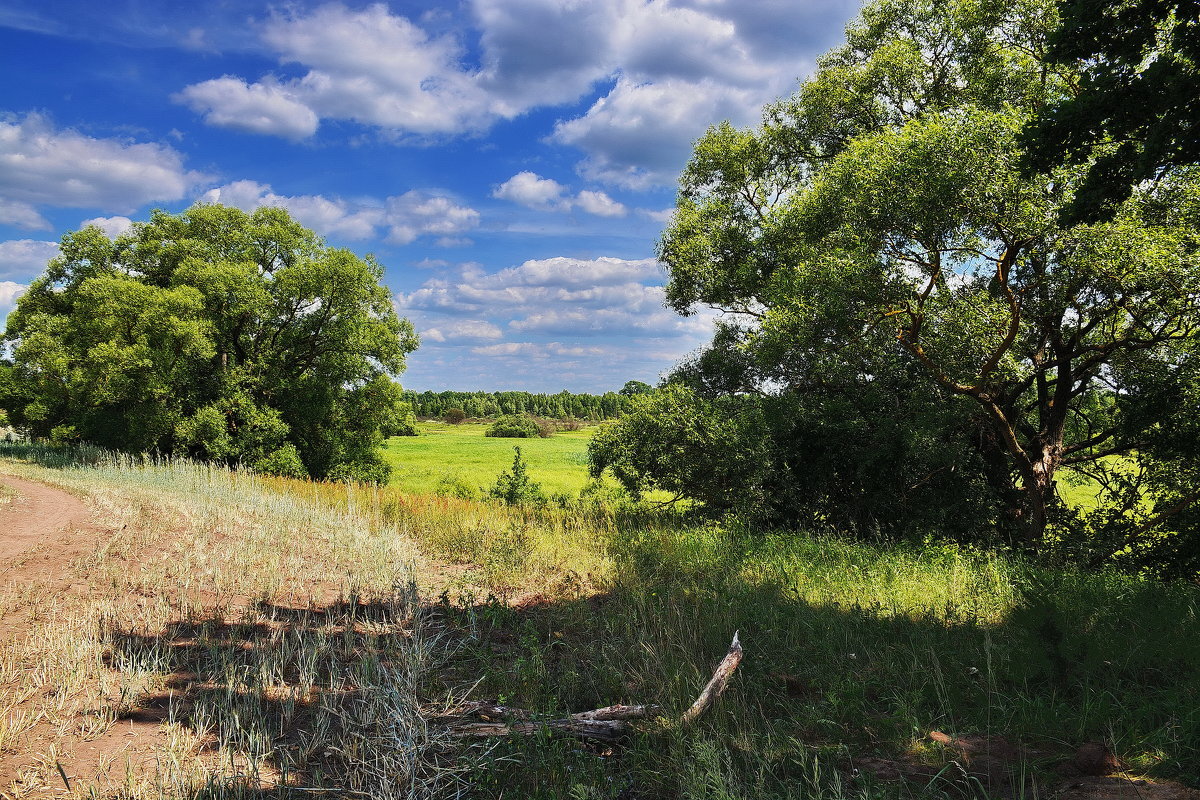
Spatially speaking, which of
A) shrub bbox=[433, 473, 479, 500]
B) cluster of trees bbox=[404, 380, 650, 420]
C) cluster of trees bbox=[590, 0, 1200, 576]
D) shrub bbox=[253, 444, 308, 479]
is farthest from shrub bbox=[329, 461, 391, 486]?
cluster of trees bbox=[404, 380, 650, 420]

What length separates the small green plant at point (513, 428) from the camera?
87938mm

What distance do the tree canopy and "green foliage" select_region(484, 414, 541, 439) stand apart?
81602 millimetres

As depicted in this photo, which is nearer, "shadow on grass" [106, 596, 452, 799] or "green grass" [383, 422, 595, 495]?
"shadow on grass" [106, 596, 452, 799]

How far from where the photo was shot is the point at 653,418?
46.9 feet

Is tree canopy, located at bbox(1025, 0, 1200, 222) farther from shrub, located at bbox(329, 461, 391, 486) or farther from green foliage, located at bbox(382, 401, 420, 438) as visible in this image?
shrub, located at bbox(329, 461, 391, 486)

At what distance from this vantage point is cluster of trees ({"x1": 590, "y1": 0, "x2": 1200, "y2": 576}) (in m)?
9.93

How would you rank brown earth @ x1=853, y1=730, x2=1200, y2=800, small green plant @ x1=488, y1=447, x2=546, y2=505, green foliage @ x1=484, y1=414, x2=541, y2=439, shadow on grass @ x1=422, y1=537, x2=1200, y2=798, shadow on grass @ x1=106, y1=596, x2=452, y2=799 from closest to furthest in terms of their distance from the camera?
1. brown earth @ x1=853, y1=730, x2=1200, y2=800
2. shadow on grass @ x1=422, y1=537, x2=1200, y2=798
3. shadow on grass @ x1=106, y1=596, x2=452, y2=799
4. small green plant @ x1=488, y1=447, x2=546, y2=505
5. green foliage @ x1=484, y1=414, x2=541, y2=439

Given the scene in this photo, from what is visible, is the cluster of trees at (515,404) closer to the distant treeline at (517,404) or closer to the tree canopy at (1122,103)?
the distant treeline at (517,404)

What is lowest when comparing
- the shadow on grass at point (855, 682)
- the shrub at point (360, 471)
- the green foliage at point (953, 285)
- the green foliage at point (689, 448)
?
the shrub at point (360, 471)

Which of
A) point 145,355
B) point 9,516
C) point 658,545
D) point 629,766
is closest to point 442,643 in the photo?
point 629,766

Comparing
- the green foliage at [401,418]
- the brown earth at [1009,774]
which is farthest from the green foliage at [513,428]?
the brown earth at [1009,774]

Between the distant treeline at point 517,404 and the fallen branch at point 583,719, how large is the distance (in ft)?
394

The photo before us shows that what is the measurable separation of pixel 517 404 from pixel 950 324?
143m

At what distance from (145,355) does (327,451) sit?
30.2 feet
